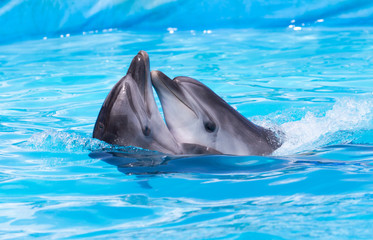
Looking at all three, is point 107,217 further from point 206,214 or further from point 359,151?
point 359,151

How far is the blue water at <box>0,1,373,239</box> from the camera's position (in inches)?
139

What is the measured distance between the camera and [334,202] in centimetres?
379

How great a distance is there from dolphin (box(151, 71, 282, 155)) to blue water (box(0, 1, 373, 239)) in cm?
31

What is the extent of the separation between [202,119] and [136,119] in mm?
581

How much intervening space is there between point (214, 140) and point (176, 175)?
2.13ft

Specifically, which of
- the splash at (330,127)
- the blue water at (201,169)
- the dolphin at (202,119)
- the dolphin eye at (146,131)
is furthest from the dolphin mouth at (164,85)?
the splash at (330,127)

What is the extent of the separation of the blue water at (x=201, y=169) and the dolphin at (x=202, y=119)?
1.01 feet

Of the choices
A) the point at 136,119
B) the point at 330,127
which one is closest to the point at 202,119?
the point at 136,119

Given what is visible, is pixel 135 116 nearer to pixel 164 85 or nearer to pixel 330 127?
pixel 164 85

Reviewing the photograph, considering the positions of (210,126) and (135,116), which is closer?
(135,116)

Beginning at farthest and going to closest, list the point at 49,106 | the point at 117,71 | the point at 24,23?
the point at 24,23 < the point at 117,71 < the point at 49,106

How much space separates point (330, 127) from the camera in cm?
634

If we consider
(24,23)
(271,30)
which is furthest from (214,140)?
(24,23)

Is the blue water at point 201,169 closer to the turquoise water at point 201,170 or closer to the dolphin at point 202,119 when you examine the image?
the turquoise water at point 201,170
